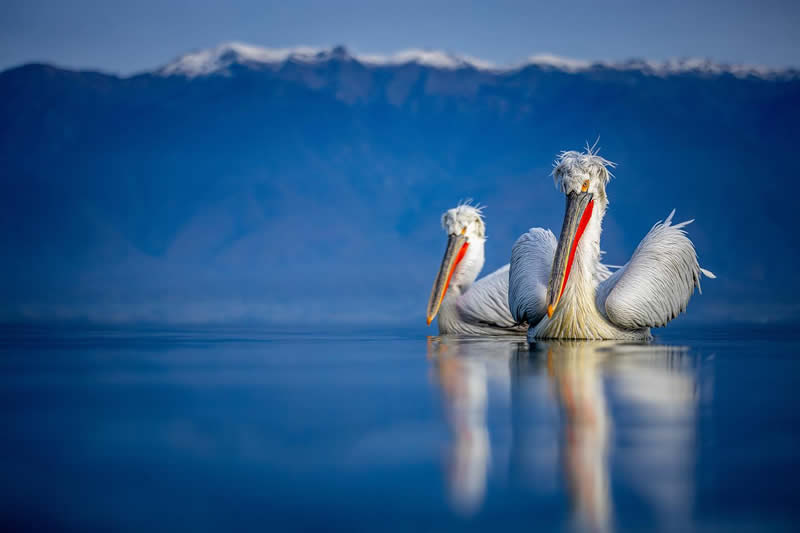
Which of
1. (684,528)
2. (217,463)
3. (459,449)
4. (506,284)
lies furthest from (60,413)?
(506,284)

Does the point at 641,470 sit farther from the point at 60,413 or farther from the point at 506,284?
the point at 506,284

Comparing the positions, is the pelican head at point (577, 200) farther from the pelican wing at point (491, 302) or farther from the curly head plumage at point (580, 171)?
the pelican wing at point (491, 302)

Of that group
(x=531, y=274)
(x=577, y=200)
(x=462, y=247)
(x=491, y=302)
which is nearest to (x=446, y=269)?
(x=462, y=247)

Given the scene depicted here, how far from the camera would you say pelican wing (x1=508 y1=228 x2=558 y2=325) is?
7208mm

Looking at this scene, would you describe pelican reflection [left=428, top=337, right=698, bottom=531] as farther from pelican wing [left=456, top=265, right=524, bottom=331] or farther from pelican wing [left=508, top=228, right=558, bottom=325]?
pelican wing [left=456, top=265, right=524, bottom=331]

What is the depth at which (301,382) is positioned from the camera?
4.24 metres

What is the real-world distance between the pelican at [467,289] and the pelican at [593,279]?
1522 mm

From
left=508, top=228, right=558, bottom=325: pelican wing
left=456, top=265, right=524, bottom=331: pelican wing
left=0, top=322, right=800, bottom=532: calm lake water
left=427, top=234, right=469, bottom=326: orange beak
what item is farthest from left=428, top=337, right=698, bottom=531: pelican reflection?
left=427, top=234, right=469, bottom=326: orange beak

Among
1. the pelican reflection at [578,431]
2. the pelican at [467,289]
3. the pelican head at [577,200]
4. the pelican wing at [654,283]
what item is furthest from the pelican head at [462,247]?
the pelican reflection at [578,431]

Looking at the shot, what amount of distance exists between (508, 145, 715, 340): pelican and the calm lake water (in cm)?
230

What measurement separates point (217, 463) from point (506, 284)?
22.8 feet

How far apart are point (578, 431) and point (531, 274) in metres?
4.99

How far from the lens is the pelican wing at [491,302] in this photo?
8.94 meters

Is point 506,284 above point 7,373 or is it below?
above
